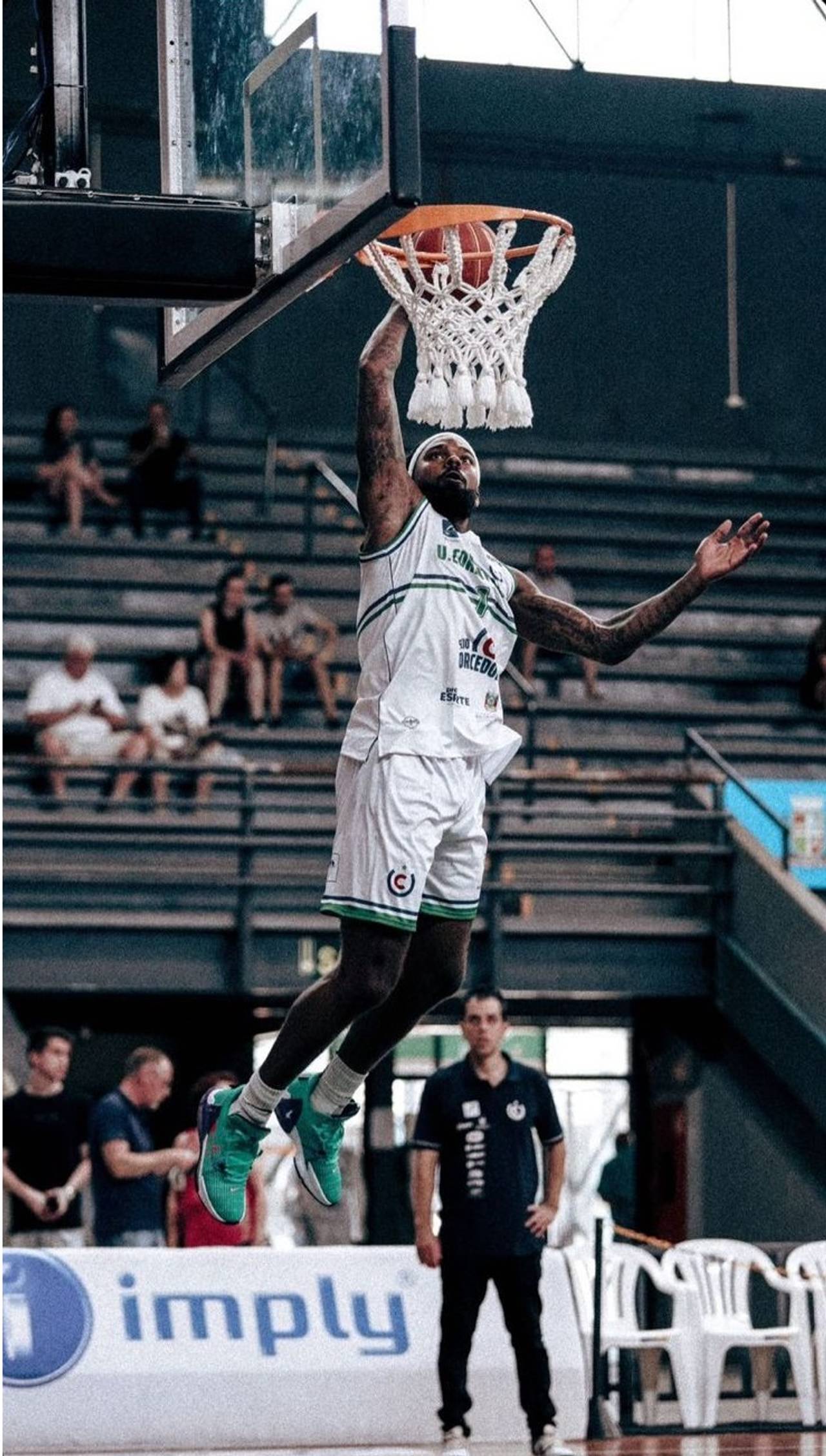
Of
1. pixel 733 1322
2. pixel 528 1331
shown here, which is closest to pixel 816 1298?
pixel 733 1322

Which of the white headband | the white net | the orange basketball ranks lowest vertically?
the white headband

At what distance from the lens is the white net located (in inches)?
229

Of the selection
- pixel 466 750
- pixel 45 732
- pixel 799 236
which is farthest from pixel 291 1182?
pixel 466 750

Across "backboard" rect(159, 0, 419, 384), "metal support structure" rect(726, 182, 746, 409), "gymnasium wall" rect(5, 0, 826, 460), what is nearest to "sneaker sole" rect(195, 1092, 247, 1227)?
"backboard" rect(159, 0, 419, 384)

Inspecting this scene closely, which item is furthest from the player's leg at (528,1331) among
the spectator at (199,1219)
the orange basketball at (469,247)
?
the orange basketball at (469,247)

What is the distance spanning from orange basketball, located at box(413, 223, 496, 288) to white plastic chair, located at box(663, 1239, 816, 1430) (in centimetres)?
693

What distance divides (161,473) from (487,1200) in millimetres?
10083

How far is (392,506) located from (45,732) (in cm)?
965

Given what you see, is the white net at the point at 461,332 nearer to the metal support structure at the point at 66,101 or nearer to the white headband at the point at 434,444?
the white headband at the point at 434,444

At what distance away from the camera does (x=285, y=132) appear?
18.9 feet

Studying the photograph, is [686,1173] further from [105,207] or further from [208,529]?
[105,207]

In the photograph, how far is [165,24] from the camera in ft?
20.5

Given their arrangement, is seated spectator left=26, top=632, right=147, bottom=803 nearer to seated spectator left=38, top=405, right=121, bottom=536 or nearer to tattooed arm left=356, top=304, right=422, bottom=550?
seated spectator left=38, top=405, right=121, bottom=536

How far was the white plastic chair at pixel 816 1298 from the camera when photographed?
11477mm
